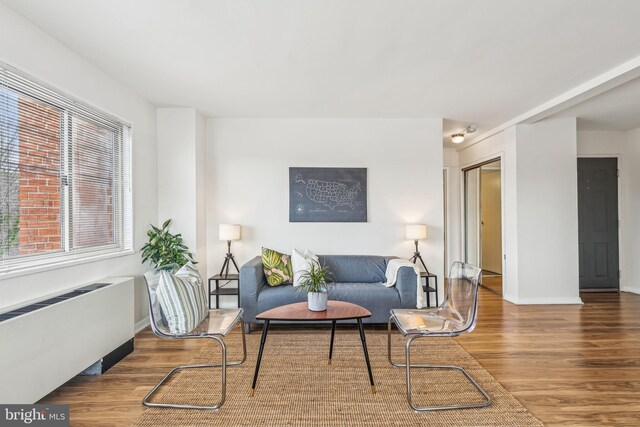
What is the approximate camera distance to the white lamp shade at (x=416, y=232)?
409 cm

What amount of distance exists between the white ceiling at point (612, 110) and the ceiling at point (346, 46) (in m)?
0.71

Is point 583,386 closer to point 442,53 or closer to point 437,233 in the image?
point 437,233

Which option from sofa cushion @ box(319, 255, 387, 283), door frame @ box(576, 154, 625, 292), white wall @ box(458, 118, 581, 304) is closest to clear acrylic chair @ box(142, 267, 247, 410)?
sofa cushion @ box(319, 255, 387, 283)

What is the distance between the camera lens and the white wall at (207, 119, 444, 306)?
434 cm

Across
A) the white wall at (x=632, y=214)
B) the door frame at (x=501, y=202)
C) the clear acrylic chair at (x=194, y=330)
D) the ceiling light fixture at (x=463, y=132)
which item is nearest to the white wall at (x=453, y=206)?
the door frame at (x=501, y=202)

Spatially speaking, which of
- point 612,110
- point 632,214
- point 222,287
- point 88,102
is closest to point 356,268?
point 222,287

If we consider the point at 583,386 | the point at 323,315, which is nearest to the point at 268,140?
the point at 323,315

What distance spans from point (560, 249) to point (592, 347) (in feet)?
5.81

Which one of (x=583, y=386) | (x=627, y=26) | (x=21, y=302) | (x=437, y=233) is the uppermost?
(x=627, y=26)

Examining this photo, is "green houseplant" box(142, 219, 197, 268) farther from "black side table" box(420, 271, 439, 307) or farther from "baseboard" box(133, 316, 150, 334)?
"black side table" box(420, 271, 439, 307)

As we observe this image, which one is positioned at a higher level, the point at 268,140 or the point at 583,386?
the point at 268,140

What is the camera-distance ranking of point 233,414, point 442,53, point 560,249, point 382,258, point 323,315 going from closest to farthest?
point 233,414, point 323,315, point 442,53, point 382,258, point 560,249

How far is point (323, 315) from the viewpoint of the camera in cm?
241

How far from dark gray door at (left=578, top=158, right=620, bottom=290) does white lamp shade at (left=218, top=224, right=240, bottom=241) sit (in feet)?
16.8
